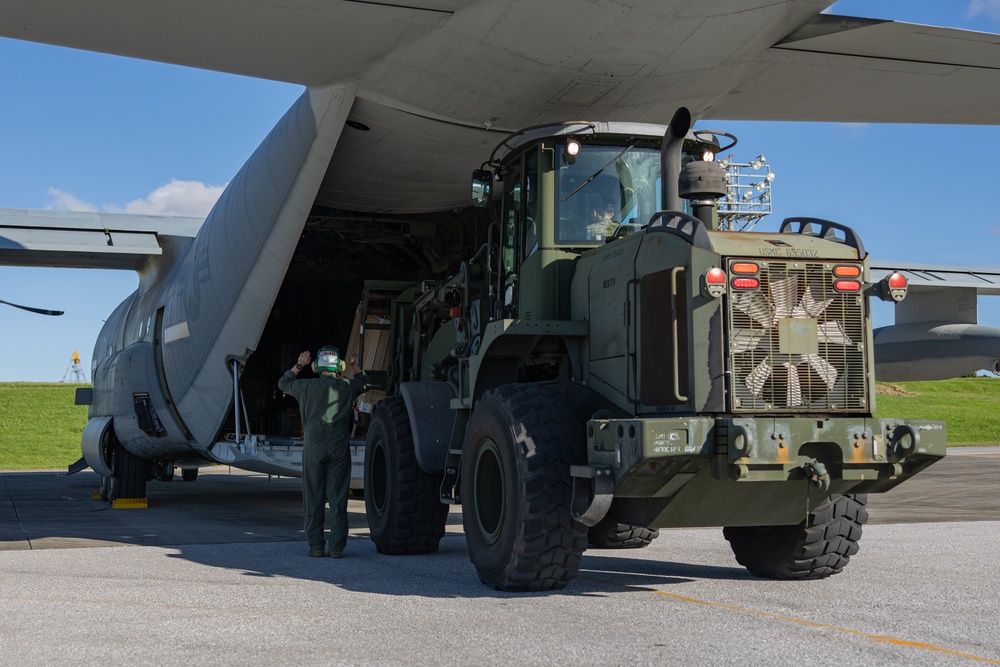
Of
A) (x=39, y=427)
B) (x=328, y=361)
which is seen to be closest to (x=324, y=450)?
(x=328, y=361)

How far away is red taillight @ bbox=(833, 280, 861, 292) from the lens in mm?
6207

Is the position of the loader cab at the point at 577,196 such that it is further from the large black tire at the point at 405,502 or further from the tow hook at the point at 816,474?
the tow hook at the point at 816,474

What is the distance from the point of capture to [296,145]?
10.7 metres

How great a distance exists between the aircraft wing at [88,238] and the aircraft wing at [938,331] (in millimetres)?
12087

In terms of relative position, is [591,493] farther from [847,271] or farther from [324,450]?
[324,450]

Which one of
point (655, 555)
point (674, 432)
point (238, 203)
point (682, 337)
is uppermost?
point (238, 203)

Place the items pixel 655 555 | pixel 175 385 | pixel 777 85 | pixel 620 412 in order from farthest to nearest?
pixel 175 385, pixel 777 85, pixel 655 555, pixel 620 412

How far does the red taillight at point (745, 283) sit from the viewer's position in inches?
236

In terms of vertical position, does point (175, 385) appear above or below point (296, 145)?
below

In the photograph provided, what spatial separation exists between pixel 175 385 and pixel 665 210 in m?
9.65

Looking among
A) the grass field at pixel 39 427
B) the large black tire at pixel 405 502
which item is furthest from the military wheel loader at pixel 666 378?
the grass field at pixel 39 427

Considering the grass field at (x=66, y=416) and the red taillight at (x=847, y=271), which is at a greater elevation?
the red taillight at (x=847, y=271)

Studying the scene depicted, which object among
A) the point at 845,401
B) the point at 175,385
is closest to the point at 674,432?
the point at 845,401

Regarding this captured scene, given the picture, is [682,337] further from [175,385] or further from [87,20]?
[175,385]
